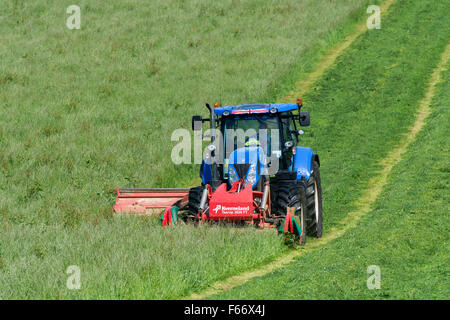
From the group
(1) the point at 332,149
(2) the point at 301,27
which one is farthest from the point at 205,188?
(2) the point at 301,27

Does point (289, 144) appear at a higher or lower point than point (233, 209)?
higher

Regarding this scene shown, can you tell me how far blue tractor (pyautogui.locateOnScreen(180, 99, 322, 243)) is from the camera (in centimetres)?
1088

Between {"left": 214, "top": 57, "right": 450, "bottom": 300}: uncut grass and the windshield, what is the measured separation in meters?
2.24

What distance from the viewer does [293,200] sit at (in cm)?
1120

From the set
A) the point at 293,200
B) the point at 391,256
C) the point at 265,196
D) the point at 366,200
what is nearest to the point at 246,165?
the point at 265,196

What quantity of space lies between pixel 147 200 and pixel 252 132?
276cm

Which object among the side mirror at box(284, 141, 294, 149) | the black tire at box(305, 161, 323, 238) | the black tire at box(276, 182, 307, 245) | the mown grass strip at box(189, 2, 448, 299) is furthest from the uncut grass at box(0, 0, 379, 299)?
the side mirror at box(284, 141, 294, 149)

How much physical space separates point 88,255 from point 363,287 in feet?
13.0

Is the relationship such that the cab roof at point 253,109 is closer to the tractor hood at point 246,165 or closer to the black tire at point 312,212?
the tractor hood at point 246,165

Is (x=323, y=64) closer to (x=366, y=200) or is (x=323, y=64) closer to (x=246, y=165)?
(x=366, y=200)

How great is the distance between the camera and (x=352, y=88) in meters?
24.3

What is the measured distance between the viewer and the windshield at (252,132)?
39.5ft

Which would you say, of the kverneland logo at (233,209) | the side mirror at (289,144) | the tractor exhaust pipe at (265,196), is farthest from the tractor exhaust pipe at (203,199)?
the side mirror at (289,144)
